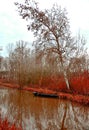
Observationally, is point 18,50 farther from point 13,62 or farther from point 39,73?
point 39,73

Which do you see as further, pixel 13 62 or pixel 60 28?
pixel 13 62

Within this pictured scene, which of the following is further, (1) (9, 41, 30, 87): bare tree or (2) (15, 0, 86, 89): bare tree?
(1) (9, 41, 30, 87): bare tree

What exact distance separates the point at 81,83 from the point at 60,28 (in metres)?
6.71

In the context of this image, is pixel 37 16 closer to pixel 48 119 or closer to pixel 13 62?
pixel 48 119

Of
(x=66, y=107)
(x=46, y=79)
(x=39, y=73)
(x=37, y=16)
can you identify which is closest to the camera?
(x=66, y=107)

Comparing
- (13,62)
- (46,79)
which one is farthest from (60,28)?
(13,62)

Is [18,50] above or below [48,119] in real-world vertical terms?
above

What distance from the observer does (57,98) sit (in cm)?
2202

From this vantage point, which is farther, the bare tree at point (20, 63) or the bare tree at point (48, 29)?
the bare tree at point (20, 63)

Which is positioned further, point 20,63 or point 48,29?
point 20,63

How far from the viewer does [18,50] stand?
51.7 metres

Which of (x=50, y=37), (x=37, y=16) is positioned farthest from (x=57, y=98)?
(x=37, y=16)

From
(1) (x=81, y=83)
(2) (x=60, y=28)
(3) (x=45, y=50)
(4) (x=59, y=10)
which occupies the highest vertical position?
(4) (x=59, y=10)

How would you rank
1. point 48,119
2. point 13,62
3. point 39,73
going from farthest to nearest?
point 13,62 → point 39,73 → point 48,119
